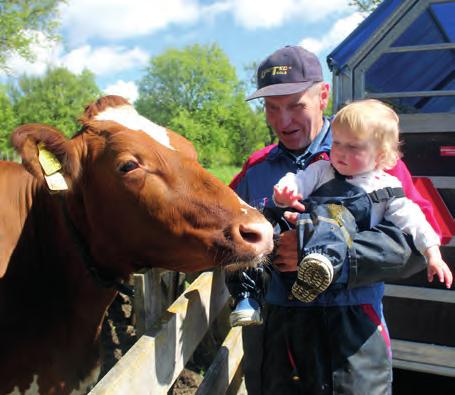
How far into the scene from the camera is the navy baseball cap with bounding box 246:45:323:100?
2234mm

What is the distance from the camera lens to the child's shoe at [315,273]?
1.67 metres

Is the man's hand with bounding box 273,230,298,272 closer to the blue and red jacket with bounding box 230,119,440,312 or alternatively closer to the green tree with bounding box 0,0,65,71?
the blue and red jacket with bounding box 230,119,440,312

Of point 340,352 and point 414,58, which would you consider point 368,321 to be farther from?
point 414,58

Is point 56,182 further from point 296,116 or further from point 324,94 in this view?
point 324,94

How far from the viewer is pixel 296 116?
2.30 metres

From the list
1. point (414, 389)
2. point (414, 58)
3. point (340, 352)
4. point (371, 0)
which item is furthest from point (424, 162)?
point (371, 0)

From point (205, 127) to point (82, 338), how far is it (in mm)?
50170

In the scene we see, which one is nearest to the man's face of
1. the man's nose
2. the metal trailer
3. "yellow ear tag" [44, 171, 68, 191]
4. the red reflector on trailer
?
the man's nose

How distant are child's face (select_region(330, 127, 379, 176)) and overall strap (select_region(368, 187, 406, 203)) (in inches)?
5.1

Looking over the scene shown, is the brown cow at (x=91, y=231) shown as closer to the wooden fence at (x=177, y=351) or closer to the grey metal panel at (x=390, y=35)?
the wooden fence at (x=177, y=351)

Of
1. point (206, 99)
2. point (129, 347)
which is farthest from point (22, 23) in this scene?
point (206, 99)

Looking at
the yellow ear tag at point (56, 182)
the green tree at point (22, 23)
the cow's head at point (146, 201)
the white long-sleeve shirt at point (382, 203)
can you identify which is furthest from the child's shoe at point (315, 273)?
the green tree at point (22, 23)

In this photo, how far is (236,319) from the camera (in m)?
2.00

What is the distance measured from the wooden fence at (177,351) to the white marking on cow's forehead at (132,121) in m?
0.86
